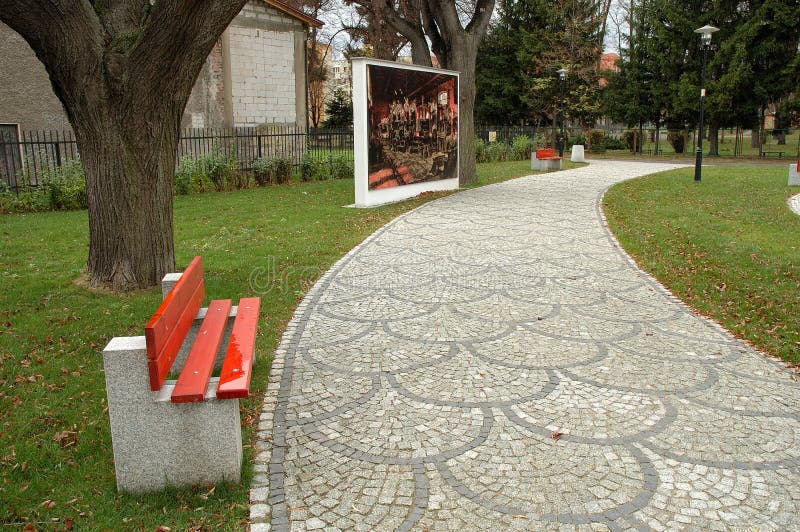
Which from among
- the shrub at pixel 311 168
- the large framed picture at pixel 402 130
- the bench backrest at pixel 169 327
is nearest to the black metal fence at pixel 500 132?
the shrub at pixel 311 168

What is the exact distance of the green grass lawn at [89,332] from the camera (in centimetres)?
324

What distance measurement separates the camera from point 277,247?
383 inches

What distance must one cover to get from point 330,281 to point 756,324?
4591mm

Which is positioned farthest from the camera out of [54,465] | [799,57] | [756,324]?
[799,57]

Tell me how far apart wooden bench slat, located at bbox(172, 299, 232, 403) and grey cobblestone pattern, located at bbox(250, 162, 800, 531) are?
618 mm

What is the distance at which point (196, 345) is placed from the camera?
13.1ft

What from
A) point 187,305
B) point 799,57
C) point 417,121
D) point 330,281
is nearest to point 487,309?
point 330,281

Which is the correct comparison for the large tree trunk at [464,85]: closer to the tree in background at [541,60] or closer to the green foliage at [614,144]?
the tree in background at [541,60]

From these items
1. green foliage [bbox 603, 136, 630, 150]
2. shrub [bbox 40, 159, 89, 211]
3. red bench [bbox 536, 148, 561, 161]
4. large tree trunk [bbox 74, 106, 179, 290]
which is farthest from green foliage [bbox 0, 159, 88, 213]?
green foliage [bbox 603, 136, 630, 150]

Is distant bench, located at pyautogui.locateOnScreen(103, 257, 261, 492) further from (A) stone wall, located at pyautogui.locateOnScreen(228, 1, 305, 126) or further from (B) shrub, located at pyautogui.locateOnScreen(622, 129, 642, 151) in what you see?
(B) shrub, located at pyautogui.locateOnScreen(622, 129, 642, 151)

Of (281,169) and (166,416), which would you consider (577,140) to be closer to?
(281,169)

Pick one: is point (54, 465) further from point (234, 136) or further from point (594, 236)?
point (234, 136)

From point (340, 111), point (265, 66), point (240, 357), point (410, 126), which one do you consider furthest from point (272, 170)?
point (340, 111)

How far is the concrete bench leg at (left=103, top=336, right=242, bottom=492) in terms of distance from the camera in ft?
10.7
